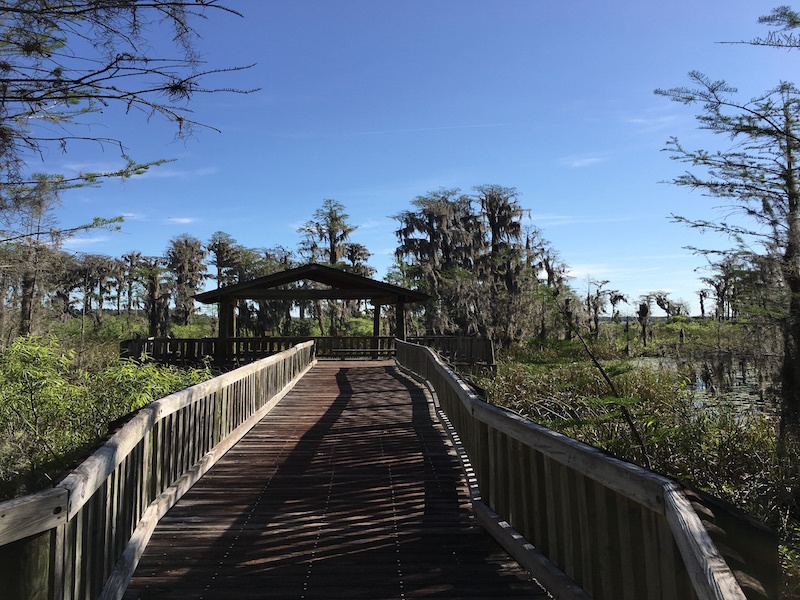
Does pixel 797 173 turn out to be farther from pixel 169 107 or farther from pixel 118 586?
pixel 118 586

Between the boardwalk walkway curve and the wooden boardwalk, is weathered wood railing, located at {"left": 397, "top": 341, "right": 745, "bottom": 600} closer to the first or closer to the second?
the boardwalk walkway curve

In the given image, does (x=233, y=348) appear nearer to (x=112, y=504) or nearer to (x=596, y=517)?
(x=112, y=504)

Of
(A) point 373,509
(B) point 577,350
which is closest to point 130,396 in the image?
(A) point 373,509

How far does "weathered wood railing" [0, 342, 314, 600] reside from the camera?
2090mm

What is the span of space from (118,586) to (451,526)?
2.31m

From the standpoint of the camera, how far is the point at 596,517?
2.64 metres

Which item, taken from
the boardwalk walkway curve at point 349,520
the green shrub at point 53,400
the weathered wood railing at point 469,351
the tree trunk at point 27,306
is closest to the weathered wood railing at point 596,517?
the boardwalk walkway curve at point 349,520

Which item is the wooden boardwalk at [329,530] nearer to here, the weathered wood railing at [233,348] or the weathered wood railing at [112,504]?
Result: the weathered wood railing at [112,504]

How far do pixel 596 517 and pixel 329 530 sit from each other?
2.27m

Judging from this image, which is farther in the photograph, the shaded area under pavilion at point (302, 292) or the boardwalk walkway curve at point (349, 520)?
the shaded area under pavilion at point (302, 292)

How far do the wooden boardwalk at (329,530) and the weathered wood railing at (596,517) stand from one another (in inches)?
14.2

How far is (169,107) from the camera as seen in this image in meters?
4.14

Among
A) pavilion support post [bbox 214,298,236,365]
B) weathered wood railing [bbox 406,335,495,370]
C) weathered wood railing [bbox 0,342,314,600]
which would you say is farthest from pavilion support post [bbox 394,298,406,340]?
weathered wood railing [bbox 0,342,314,600]

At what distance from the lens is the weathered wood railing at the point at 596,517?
1.87 meters
